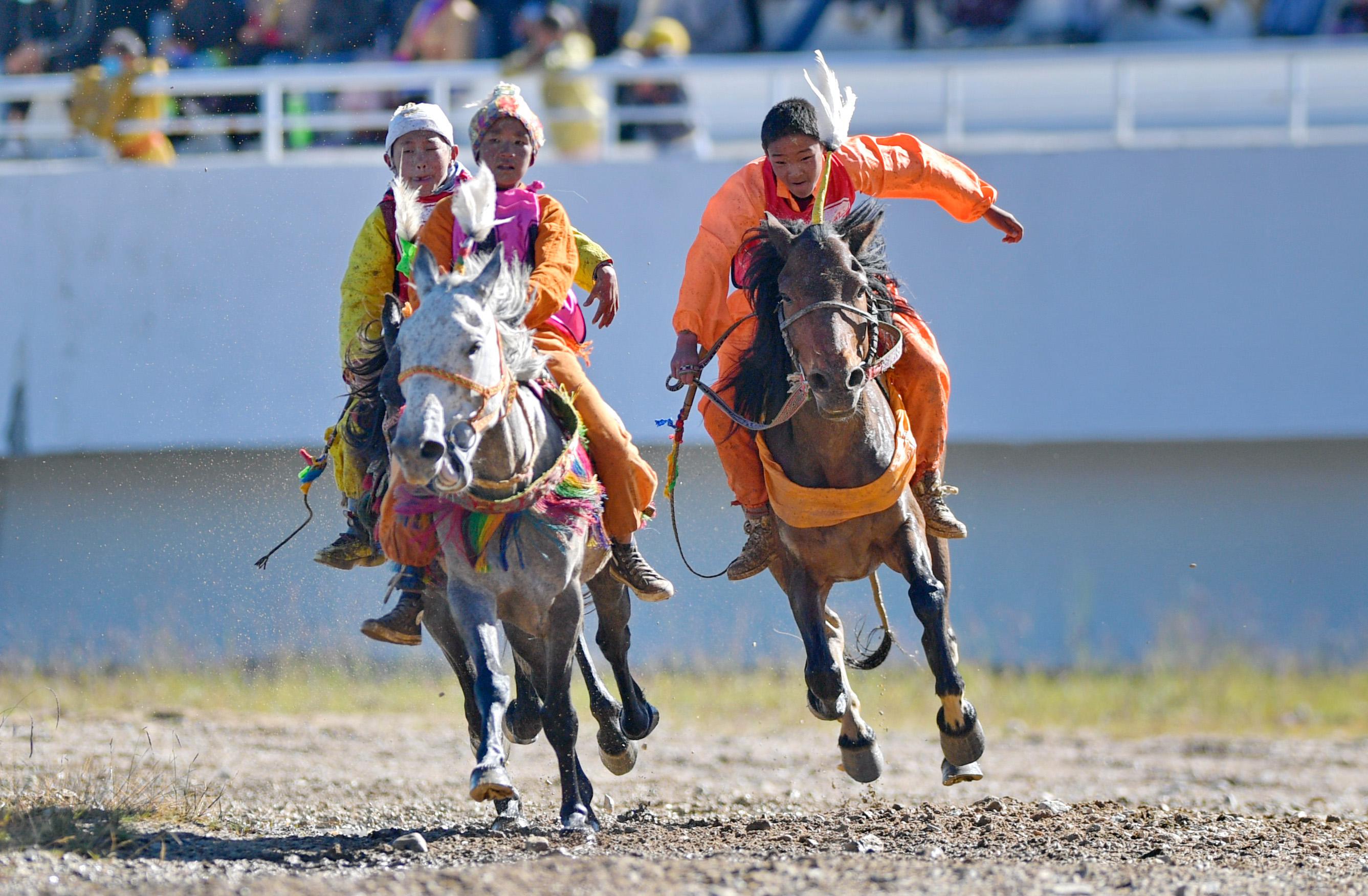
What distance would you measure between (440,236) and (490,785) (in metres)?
1.96

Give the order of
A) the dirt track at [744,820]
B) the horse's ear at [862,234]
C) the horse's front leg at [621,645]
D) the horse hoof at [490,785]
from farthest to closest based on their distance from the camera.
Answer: the horse's front leg at [621,645]
the horse's ear at [862,234]
the horse hoof at [490,785]
the dirt track at [744,820]

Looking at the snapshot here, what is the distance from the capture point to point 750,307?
6121mm

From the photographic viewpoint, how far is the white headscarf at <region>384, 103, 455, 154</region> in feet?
20.5

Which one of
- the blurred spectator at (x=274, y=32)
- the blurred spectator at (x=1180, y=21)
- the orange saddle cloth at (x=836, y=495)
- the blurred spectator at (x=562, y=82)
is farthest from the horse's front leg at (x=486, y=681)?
the blurred spectator at (x=1180, y=21)

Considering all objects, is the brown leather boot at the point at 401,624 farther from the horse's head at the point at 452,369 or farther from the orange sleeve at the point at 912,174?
the orange sleeve at the point at 912,174

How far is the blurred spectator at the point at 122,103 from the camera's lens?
1021 centimetres

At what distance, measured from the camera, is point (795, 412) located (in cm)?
572

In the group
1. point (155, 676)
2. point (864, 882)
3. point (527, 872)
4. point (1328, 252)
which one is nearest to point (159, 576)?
point (155, 676)

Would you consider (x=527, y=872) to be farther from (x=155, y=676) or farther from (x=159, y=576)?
(x=155, y=676)

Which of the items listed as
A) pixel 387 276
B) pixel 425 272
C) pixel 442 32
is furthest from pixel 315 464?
pixel 442 32

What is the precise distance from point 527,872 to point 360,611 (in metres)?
3.98

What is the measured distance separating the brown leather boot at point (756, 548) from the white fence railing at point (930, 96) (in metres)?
4.38

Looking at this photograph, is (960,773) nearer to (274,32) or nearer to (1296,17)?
(1296,17)

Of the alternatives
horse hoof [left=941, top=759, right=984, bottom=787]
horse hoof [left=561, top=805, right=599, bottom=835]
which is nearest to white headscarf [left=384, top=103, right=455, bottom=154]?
horse hoof [left=561, top=805, right=599, bottom=835]
